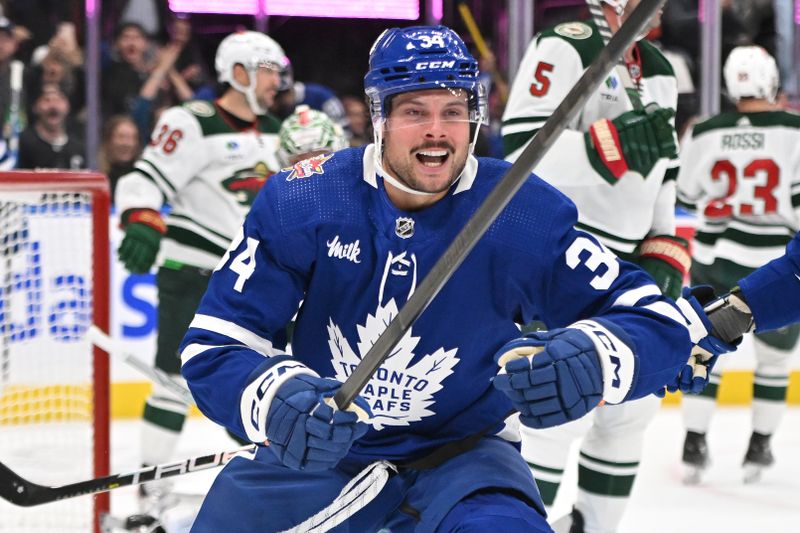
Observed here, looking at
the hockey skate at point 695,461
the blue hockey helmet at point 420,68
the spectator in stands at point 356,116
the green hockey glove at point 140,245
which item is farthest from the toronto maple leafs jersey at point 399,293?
the spectator in stands at point 356,116

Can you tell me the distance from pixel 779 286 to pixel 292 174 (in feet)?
2.84

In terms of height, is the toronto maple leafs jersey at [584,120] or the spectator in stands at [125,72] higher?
the spectator in stands at [125,72]

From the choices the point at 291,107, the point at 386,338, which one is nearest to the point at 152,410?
the point at 386,338

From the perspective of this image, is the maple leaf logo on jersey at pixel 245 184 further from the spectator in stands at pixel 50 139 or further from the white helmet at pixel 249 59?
the spectator in stands at pixel 50 139

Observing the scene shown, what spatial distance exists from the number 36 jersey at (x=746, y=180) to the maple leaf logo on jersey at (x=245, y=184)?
1444 mm

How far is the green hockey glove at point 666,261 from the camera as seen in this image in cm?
286

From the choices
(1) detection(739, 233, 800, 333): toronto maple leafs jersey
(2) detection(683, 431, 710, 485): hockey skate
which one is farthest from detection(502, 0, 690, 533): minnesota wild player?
(2) detection(683, 431, 710, 485): hockey skate

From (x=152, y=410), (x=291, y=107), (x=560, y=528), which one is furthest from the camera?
(x=291, y=107)

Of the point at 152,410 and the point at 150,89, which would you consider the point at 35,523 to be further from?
the point at 150,89

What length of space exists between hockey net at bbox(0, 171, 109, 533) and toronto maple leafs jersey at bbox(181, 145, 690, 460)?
1163 mm

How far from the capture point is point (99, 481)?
7.94ft

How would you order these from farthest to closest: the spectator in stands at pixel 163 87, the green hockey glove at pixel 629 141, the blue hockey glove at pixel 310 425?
1. the spectator in stands at pixel 163 87
2. the green hockey glove at pixel 629 141
3. the blue hockey glove at pixel 310 425

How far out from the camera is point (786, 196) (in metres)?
4.28

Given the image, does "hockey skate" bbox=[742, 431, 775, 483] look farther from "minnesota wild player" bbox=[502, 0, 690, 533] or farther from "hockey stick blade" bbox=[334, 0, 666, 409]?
"hockey stick blade" bbox=[334, 0, 666, 409]
